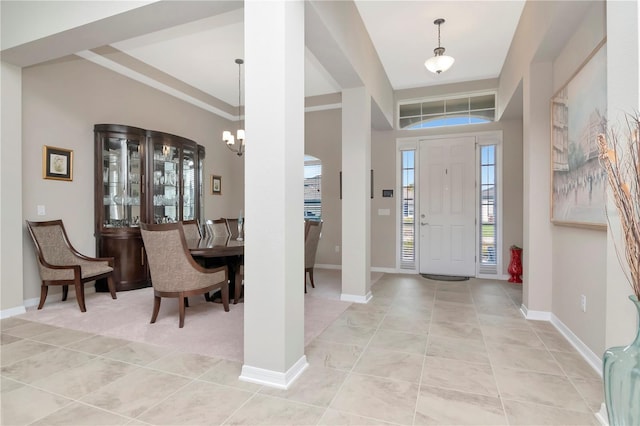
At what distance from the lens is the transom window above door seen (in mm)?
5070

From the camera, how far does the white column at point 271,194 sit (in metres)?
1.90

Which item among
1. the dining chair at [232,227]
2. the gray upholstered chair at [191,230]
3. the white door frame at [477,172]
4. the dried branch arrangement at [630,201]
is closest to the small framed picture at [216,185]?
the dining chair at [232,227]

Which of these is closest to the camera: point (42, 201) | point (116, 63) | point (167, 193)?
point (42, 201)

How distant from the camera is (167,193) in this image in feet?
15.6

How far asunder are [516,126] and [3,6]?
255 inches

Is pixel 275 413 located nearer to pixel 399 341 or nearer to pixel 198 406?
pixel 198 406

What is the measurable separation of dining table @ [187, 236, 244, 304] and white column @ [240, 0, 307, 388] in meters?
1.28

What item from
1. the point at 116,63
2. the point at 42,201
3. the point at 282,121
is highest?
the point at 116,63

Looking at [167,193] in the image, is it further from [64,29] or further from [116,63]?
[64,29]

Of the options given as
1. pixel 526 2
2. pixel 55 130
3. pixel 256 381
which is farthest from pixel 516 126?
pixel 55 130

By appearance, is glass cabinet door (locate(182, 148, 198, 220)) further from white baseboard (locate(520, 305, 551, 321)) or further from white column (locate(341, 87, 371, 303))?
white baseboard (locate(520, 305, 551, 321))

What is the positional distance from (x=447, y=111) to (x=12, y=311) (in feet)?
20.7

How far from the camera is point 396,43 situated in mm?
3965

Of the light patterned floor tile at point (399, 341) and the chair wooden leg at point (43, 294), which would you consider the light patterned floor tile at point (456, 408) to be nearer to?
the light patterned floor tile at point (399, 341)
